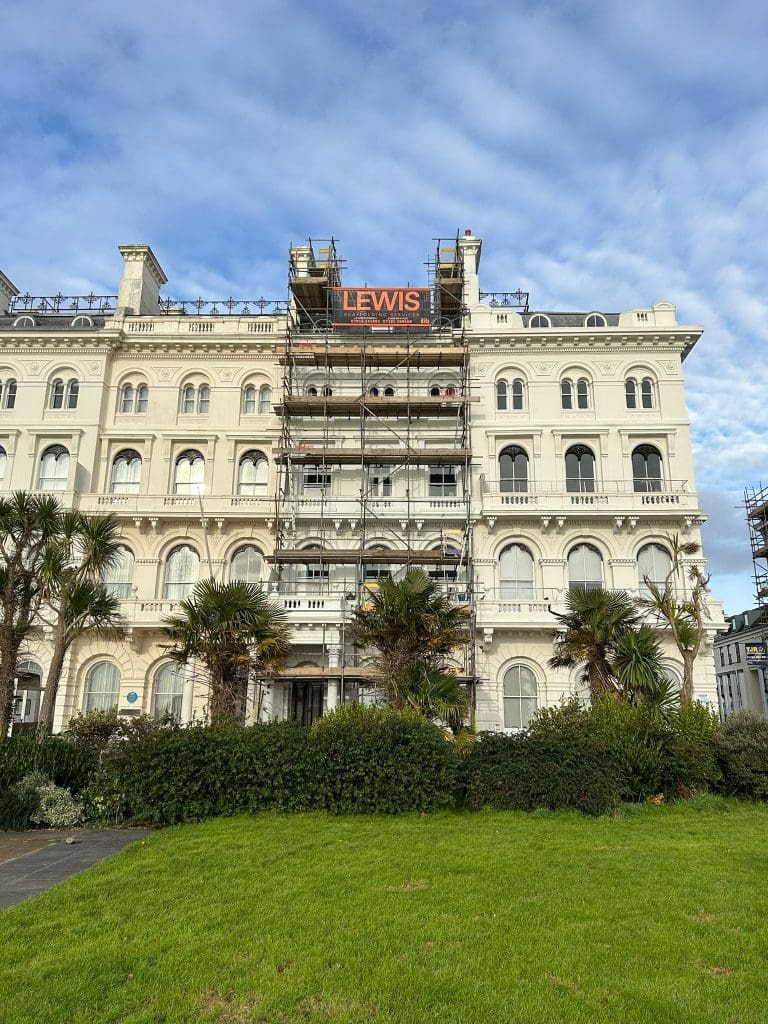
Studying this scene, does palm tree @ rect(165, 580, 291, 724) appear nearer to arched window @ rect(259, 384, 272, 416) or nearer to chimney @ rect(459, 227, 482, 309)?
arched window @ rect(259, 384, 272, 416)

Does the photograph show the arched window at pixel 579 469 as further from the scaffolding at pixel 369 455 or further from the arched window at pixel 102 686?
the arched window at pixel 102 686

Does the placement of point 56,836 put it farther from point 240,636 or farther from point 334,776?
point 240,636

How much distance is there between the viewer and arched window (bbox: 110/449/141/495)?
3066 centimetres

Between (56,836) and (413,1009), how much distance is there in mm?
9634

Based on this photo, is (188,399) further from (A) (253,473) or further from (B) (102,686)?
(B) (102,686)

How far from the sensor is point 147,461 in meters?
30.5

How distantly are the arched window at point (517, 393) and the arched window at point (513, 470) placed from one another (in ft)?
5.88

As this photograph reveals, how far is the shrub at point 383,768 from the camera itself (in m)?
13.9

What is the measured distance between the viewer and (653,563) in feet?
93.6

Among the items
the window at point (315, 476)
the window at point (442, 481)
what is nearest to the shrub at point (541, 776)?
the window at point (442, 481)

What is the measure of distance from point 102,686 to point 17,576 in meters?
9.93

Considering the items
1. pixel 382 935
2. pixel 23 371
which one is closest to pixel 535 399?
pixel 23 371

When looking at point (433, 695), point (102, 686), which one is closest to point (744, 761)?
point (433, 695)

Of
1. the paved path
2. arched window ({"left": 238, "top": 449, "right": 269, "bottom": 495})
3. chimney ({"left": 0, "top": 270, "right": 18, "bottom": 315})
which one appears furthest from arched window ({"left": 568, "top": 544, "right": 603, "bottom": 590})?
chimney ({"left": 0, "top": 270, "right": 18, "bottom": 315})
